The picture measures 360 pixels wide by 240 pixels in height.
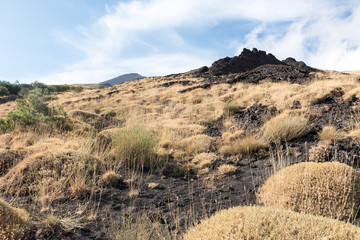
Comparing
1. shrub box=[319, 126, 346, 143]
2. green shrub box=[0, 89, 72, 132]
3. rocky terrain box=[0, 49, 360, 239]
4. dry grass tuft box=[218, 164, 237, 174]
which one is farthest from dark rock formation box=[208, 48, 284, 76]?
dry grass tuft box=[218, 164, 237, 174]

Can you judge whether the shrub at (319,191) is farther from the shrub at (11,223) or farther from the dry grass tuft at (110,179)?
the shrub at (11,223)

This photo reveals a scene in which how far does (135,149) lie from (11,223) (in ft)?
11.0

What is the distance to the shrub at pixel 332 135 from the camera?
5750mm

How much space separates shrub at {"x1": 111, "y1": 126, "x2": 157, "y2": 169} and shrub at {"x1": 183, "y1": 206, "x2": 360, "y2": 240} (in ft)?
12.1

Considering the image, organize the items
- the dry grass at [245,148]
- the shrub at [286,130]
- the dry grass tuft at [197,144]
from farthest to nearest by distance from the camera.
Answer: the dry grass tuft at [197,144] < the shrub at [286,130] < the dry grass at [245,148]

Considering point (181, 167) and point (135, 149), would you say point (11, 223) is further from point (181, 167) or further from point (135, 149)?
point (181, 167)

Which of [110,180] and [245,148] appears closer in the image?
[110,180]

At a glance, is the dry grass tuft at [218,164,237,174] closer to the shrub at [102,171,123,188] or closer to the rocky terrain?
the rocky terrain

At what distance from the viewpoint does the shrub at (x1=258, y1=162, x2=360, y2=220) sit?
315 cm

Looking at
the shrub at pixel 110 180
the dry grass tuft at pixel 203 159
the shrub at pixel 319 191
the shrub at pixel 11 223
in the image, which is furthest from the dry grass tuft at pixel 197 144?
the shrub at pixel 11 223

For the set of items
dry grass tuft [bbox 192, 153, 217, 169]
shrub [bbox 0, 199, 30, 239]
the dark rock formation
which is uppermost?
the dark rock formation

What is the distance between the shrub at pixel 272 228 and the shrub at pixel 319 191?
0.87 meters

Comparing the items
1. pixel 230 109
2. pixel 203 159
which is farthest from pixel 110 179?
pixel 230 109

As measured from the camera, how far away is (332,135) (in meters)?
5.93
